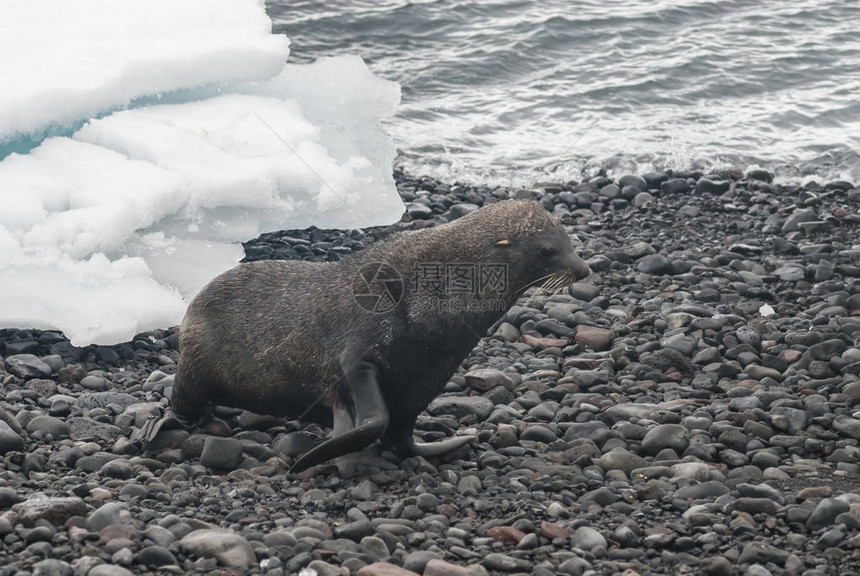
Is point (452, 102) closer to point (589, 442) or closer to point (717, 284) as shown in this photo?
point (717, 284)

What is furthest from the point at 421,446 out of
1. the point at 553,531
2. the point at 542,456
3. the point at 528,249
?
the point at 553,531

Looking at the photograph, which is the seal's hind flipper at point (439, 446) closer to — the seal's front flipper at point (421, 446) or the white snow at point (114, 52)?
the seal's front flipper at point (421, 446)

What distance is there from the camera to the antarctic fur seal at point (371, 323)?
224 inches

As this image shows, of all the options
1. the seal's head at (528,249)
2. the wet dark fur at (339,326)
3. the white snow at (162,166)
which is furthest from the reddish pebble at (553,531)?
the white snow at (162,166)

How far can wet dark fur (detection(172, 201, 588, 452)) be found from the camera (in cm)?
571

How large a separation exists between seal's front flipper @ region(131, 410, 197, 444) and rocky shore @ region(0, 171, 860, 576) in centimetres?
8

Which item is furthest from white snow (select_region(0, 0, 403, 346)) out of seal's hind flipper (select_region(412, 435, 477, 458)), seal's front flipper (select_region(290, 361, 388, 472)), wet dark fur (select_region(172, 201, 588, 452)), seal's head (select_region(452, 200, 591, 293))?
seal's head (select_region(452, 200, 591, 293))

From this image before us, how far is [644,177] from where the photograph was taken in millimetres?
11961

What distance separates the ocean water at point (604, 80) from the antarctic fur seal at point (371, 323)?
655 centimetres

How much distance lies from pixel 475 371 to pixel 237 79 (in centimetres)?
509

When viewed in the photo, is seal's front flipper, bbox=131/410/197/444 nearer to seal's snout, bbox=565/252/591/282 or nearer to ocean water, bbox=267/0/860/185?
seal's snout, bbox=565/252/591/282

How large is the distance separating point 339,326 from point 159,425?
1101 mm

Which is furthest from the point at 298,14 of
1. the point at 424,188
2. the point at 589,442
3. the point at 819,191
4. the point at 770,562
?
the point at 770,562

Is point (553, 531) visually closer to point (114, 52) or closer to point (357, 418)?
point (357, 418)
